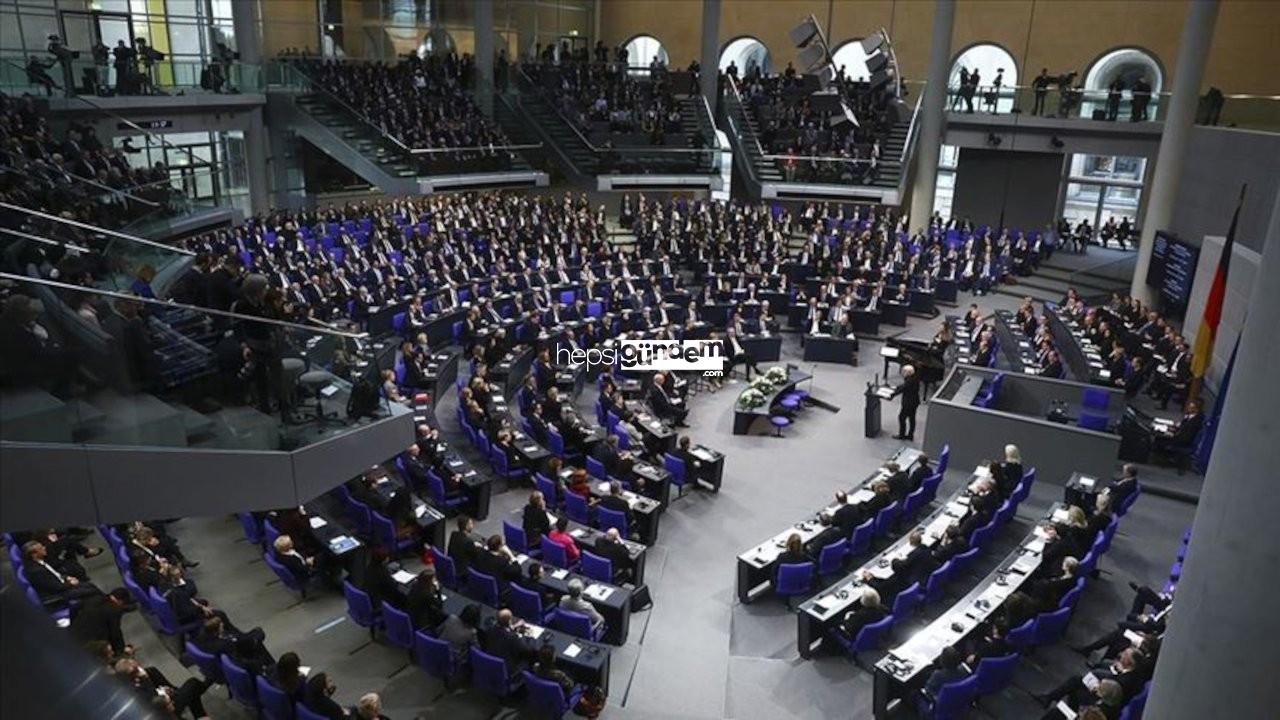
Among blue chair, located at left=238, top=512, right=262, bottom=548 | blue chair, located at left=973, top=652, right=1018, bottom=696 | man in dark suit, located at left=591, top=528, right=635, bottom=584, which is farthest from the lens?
blue chair, located at left=238, top=512, right=262, bottom=548

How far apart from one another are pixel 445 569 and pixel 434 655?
5.94ft

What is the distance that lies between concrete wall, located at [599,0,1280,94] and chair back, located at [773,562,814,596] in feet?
91.2

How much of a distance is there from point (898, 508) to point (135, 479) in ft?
30.1

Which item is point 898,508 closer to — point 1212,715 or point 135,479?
point 1212,715

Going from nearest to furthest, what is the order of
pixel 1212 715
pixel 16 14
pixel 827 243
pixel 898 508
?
pixel 1212 715
pixel 898 508
pixel 16 14
pixel 827 243

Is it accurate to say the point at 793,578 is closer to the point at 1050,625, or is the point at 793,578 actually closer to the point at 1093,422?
the point at 1050,625

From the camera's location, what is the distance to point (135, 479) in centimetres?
700

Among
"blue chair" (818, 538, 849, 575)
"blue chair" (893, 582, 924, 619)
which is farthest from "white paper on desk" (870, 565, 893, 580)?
"blue chair" (818, 538, 849, 575)

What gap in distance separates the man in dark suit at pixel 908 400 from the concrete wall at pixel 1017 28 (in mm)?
21791

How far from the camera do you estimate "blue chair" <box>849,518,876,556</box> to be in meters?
11.1

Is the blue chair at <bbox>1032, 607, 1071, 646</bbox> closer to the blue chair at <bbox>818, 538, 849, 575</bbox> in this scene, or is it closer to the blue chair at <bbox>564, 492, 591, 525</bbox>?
the blue chair at <bbox>818, 538, 849, 575</bbox>

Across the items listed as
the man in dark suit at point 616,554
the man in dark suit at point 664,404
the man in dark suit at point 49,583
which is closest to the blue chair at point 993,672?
the man in dark suit at point 616,554

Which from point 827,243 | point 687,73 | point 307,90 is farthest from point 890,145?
point 307,90

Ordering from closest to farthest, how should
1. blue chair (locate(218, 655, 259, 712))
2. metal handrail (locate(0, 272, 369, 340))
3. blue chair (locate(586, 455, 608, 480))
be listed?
metal handrail (locate(0, 272, 369, 340)) → blue chair (locate(218, 655, 259, 712)) → blue chair (locate(586, 455, 608, 480))
